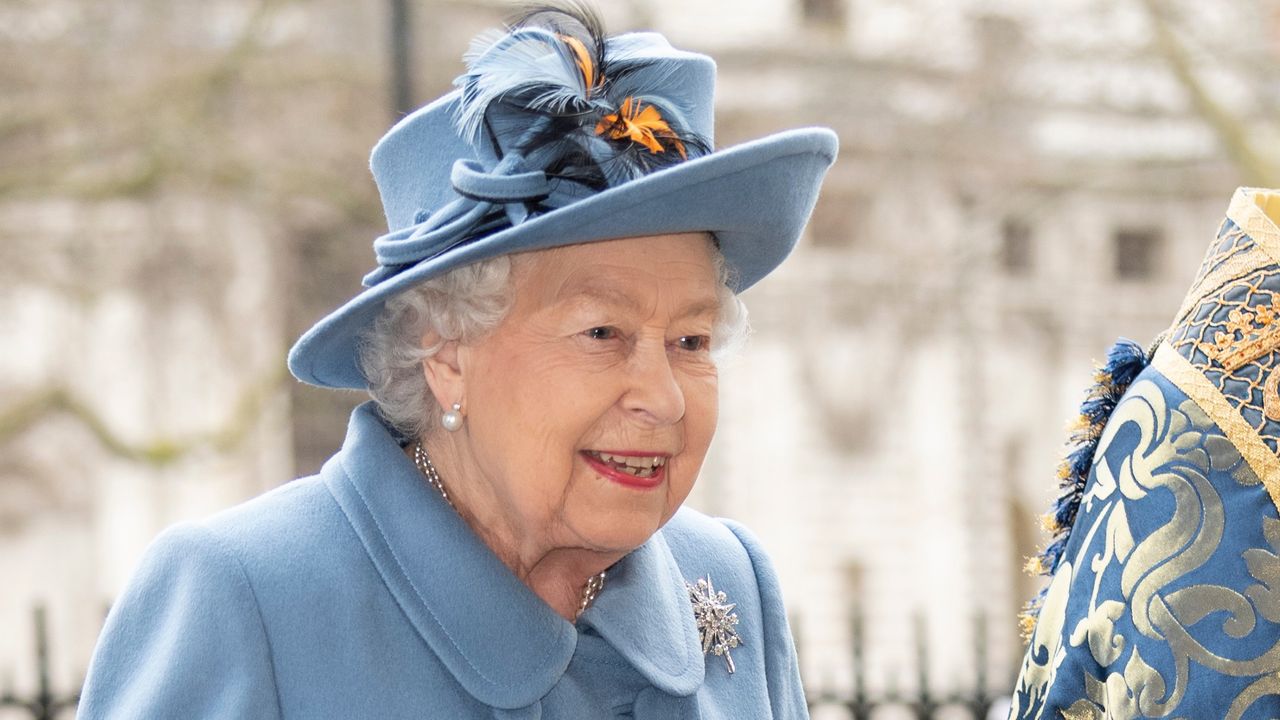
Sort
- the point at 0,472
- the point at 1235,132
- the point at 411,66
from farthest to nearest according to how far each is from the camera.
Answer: the point at 0,472, the point at 1235,132, the point at 411,66

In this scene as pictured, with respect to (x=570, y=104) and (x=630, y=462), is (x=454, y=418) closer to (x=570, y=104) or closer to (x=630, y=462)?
(x=630, y=462)

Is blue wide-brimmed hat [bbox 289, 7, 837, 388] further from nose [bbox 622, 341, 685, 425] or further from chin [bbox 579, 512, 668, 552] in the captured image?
chin [bbox 579, 512, 668, 552]

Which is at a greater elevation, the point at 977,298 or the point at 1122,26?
the point at 1122,26

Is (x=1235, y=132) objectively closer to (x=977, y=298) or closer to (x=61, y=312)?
(x=977, y=298)

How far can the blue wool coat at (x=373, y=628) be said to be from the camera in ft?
6.48

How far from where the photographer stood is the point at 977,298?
1523 cm

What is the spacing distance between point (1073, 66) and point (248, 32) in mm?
5516

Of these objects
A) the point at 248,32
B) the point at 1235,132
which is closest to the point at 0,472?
the point at 248,32

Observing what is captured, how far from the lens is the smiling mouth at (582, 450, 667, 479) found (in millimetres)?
2084

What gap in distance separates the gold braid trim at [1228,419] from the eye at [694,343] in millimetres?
566

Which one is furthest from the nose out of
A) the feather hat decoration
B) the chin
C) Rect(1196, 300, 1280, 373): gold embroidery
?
Rect(1196, 300, 1280, 373): gold embroidery

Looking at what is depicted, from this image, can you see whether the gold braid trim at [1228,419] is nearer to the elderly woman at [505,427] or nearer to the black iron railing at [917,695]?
the elderly woman at [505,427]

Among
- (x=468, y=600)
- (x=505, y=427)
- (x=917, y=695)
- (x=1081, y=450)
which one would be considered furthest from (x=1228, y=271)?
(x=917, y=695)

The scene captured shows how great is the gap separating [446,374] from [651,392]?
28 centimetres
